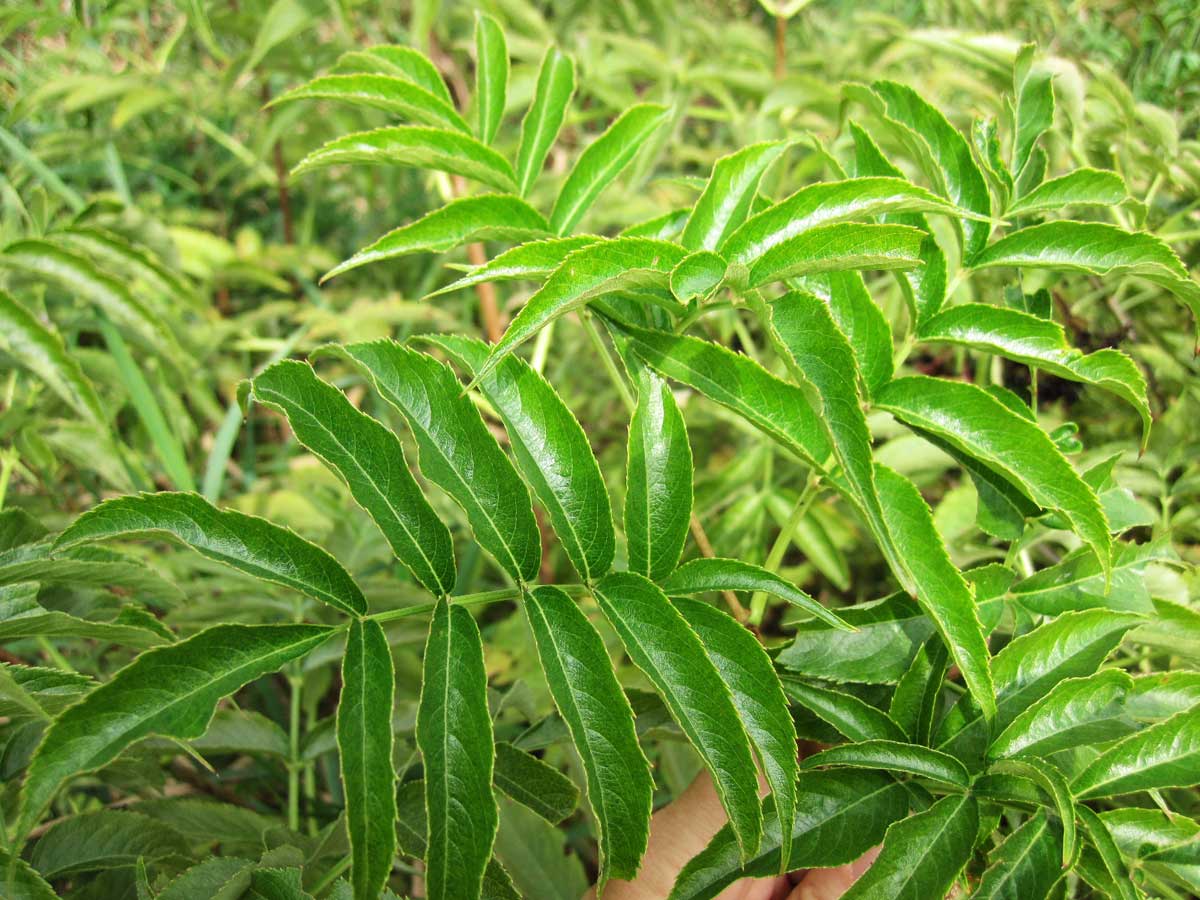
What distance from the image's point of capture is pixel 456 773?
52 cm

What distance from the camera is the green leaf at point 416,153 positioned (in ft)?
2.22

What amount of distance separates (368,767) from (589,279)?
1.06ft

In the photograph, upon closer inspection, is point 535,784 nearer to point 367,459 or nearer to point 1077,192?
point 367,459

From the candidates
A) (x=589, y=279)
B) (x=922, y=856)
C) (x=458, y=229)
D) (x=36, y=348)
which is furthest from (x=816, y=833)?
(x=36, y=348)

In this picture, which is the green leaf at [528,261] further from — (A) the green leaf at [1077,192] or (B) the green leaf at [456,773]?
(A) the green leaf at [1077,192]

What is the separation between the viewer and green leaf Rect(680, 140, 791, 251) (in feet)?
2.11

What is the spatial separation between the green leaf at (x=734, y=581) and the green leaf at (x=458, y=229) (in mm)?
302

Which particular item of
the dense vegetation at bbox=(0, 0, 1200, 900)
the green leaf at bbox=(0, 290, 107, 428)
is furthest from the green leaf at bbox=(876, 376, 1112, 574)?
the green leaf at bbox=(0, 290, 107, 428)

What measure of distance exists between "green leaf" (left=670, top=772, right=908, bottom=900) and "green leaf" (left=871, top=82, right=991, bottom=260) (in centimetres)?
41

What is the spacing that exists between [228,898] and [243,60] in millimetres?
1602

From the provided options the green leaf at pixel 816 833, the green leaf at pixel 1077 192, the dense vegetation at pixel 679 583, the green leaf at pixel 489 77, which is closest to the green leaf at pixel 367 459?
the dense vegetation at pixel 679 583

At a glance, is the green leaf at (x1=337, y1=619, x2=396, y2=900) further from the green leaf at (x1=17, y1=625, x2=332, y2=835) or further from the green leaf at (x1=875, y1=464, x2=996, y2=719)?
the green leaf at (x1=875, y1=464, x2=996, y2=719)

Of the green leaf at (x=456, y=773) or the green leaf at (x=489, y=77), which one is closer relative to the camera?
the green leaf at (x=456, y=773)

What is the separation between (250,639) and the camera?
1.84ft
